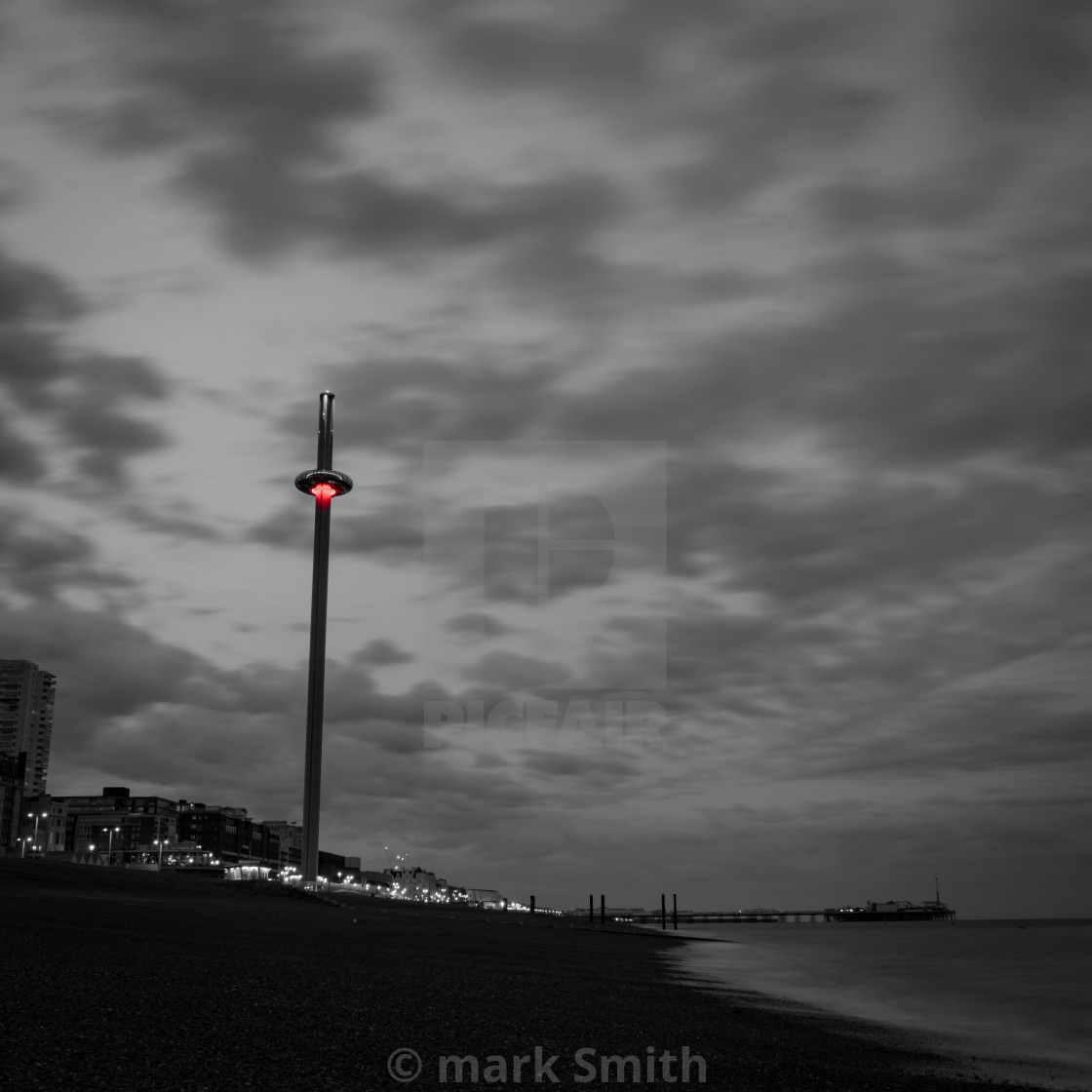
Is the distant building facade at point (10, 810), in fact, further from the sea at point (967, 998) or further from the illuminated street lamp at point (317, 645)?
the sea at point (967, 998)

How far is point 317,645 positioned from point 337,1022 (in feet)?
307

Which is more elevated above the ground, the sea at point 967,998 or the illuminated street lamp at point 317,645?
the illuminated street lamp at point 317,645

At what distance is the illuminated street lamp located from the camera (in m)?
101

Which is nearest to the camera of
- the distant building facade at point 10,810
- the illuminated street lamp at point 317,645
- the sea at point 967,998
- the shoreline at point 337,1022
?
the shoreline at point 337,1022

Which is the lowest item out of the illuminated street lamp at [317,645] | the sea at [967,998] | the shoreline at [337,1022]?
the sea at [967,998]

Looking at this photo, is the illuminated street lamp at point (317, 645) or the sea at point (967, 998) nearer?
the sea at point (967, 998)

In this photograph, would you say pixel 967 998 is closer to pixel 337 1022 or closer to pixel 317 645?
pixel 337 1022

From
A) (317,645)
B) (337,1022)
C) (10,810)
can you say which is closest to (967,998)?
(337,1022)

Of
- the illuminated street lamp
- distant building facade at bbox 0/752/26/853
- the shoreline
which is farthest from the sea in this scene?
distant building facade at bbox 0/752/26/853

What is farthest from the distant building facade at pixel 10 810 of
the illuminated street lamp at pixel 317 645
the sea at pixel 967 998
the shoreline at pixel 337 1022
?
the shoreline at pixel 337 1022

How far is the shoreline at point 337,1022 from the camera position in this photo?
984 centimetres

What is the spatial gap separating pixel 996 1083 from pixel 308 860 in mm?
90333

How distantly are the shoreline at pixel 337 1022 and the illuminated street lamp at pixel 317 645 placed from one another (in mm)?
76507

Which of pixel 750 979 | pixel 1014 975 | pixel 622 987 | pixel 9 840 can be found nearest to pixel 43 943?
pixel 622 987
